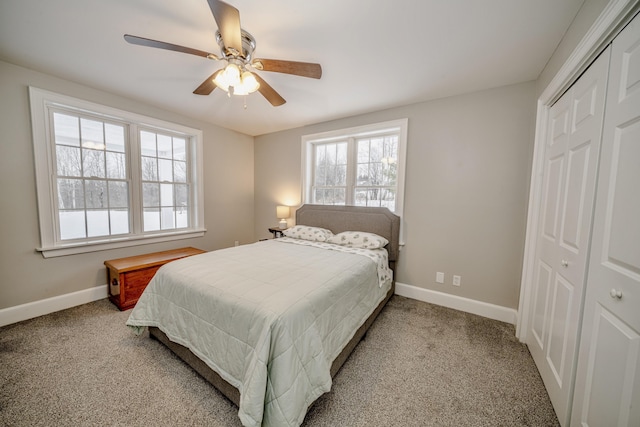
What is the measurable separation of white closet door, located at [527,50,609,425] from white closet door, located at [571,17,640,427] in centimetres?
9

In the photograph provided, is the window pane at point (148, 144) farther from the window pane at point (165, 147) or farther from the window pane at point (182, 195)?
the window pane at point (182, 195)

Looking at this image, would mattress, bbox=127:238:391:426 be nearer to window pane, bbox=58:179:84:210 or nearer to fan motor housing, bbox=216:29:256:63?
fan motor housing, bbox=216:29:256:63

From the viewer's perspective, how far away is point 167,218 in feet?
10.8

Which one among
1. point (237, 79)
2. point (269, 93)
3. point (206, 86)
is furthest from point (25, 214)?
point (269, 93)

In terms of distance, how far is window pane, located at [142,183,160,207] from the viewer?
9.93ft

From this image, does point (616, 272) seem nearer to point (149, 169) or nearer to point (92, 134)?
point (149, 169)

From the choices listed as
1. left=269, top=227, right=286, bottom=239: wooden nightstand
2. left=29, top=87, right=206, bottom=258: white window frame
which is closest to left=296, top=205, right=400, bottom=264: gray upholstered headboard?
left=269, top=227, right=286, bottom=239: wooden nightstand

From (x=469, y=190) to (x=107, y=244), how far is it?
4357 millimetres

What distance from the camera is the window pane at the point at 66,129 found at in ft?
7.73

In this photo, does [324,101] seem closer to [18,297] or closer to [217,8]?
[217,8]

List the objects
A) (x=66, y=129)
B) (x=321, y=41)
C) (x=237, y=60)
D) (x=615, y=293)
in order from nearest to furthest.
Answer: (x=615, y=293) → (x=237, y=60) → (x=321, y=41) → (x=66, y=129)

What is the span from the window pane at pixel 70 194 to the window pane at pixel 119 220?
0.29m

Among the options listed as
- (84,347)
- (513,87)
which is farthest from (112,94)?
(513,87)

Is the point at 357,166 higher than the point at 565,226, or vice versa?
the point at 357,166
